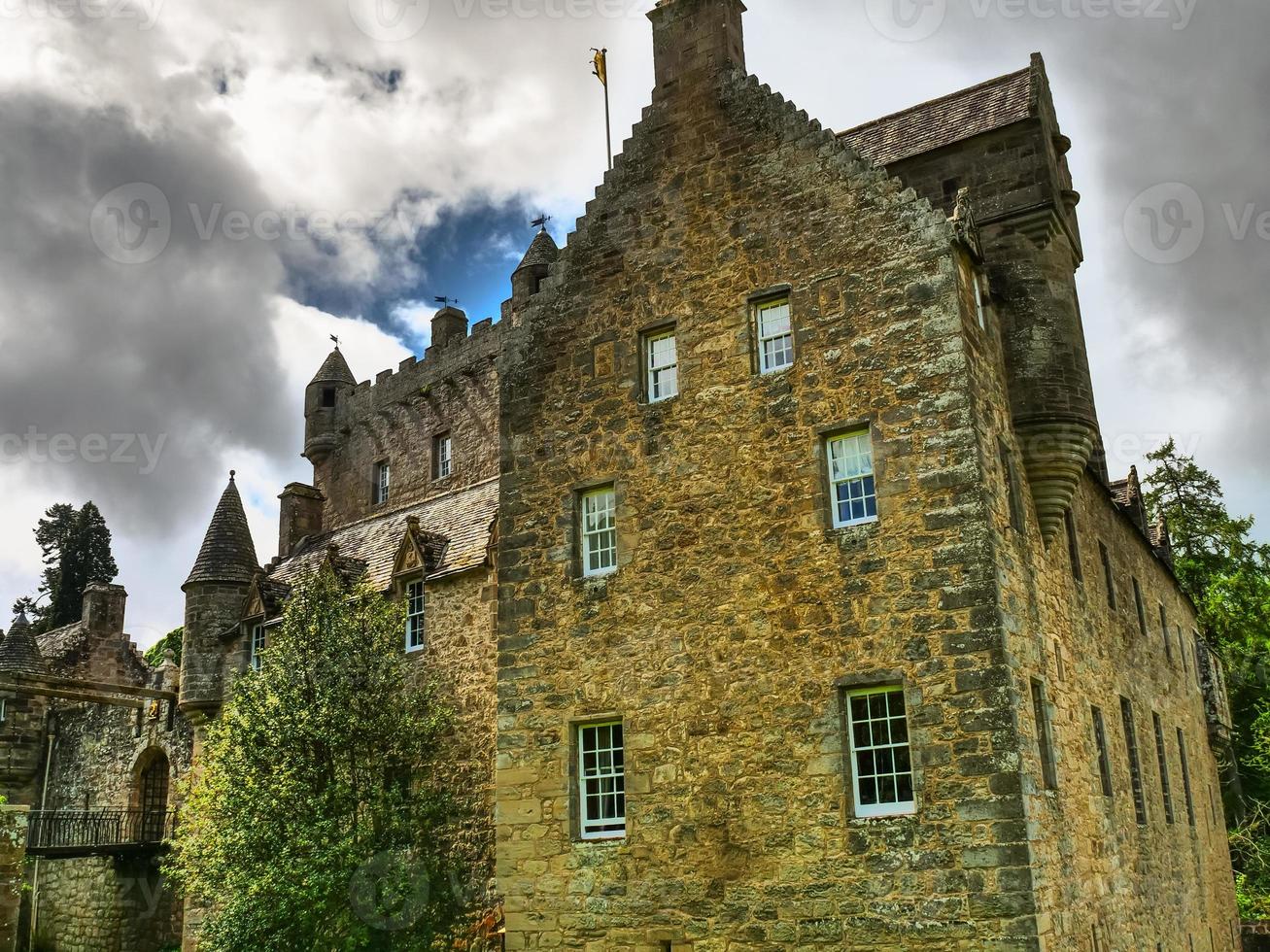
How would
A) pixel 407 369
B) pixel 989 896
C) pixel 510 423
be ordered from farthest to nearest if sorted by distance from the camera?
pixel 407 369 → pixel 510 423 → pixel 989 896

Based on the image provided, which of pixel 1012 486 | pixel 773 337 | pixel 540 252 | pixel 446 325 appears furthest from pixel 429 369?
pixel 1012 486

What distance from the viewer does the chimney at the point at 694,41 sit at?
17.9 m

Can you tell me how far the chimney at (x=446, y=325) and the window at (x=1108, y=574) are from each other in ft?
73.0

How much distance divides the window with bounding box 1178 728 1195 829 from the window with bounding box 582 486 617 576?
14.8m

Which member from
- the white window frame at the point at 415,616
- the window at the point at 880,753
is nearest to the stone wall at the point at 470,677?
the white window frame at the point at 415,616

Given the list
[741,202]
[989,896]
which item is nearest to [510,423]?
[741,202]

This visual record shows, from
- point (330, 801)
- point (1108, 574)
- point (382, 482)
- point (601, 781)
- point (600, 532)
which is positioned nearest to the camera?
point (601, 781)

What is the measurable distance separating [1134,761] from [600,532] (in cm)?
1045

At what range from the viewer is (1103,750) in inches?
714

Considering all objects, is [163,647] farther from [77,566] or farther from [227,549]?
[227,549]

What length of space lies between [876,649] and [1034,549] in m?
3.43

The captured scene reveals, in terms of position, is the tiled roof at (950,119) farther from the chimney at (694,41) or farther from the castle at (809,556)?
the chimney at (694,41)

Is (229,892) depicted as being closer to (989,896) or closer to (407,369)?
(989,896)

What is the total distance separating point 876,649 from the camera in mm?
14336
